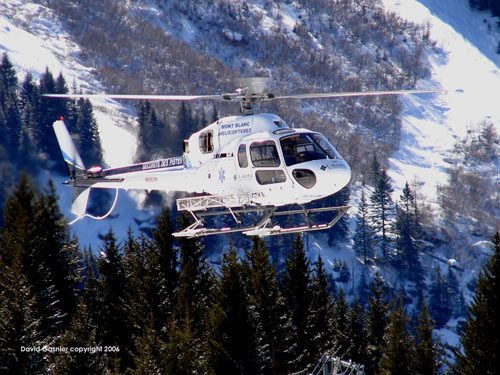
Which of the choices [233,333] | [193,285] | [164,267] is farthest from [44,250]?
[233,333]

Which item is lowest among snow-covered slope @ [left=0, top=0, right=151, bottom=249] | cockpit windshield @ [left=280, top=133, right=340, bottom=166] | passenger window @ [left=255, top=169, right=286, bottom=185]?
snow-covered slope @ [left=0, top=0, right=151, bottom=249]

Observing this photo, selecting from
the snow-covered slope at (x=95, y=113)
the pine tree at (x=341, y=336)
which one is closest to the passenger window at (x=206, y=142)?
the pine tree at (x=341, y=336)

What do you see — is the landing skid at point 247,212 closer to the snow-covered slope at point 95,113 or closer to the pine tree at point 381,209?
the snow-covered slope at point 95,113

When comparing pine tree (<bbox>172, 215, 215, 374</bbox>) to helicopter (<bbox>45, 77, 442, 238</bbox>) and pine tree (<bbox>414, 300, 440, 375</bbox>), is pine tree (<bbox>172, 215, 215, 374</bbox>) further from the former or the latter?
pine tree (<bbox>414, 300, 440, 375</bbox>)

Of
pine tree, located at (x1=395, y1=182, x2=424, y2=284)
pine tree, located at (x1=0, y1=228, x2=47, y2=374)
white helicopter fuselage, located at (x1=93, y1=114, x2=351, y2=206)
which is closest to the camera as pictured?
white helicopter fuselage, located at (x1=93, y1=114, x2=351, y2=206)

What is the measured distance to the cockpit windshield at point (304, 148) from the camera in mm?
31672

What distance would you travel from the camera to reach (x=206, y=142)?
3550cm

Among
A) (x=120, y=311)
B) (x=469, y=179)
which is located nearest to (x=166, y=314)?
(x=120, y=311)

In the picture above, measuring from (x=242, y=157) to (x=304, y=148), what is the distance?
118 inches

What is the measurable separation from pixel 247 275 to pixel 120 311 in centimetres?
827

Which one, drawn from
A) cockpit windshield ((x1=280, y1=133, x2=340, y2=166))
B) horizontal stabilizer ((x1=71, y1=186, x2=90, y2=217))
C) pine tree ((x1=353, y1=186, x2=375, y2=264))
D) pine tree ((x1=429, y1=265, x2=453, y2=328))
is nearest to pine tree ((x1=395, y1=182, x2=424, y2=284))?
pine tree ((x1=429, y1=265, x2=453, y2=328))

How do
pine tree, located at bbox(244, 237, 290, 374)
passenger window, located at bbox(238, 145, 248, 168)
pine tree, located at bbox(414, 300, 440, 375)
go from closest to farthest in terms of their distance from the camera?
passenger window, located at bbox(238, 145, 248, 168), pine tree, located at bbox(414, 300, 440, 375), pine tree, located at bbox(244, 237, 290, 374)

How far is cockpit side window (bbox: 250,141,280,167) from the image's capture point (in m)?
32.2

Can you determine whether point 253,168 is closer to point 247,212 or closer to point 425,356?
point 247,212
